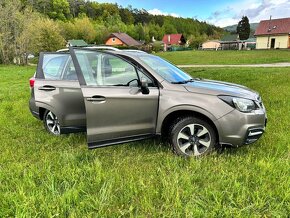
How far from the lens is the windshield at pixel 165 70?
4699 millimetres

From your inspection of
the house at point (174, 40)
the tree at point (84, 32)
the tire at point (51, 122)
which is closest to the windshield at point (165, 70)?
the tire at point (51, 122)

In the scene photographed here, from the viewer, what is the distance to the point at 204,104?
4195 mm

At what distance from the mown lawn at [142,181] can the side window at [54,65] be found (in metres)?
1.23

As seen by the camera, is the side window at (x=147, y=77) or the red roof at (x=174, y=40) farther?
the red roof at (x=174, y=40)

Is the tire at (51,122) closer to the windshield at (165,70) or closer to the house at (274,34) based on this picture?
the windshield at (165,70)

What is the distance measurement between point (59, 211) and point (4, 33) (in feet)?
134

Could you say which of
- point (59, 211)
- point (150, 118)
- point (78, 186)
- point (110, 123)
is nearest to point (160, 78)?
point (150, 118)

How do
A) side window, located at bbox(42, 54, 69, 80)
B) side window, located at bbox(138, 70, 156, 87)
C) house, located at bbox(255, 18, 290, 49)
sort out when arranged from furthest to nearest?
house, located at bbox(255, 18, 290, 49), side window, located at bbox(42, 54, 69, 80), side window, located at bbox(138, 70, 156, 87)

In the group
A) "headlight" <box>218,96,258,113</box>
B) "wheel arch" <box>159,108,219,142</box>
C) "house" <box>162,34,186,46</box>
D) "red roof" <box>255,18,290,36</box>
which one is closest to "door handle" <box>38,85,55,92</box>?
"wheel arch" <box>159,108,219,142</box>

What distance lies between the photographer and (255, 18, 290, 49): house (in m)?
64.9

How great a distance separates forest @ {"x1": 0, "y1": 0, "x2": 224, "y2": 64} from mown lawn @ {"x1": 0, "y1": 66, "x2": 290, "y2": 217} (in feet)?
125

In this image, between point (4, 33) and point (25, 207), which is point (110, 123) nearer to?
point (25, 207)

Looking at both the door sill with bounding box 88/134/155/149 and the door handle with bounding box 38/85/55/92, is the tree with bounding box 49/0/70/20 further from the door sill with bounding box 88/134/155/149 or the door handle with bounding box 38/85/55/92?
the door sill with bounding box 88/134/155/149

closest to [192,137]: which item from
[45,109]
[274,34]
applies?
[45,109]
